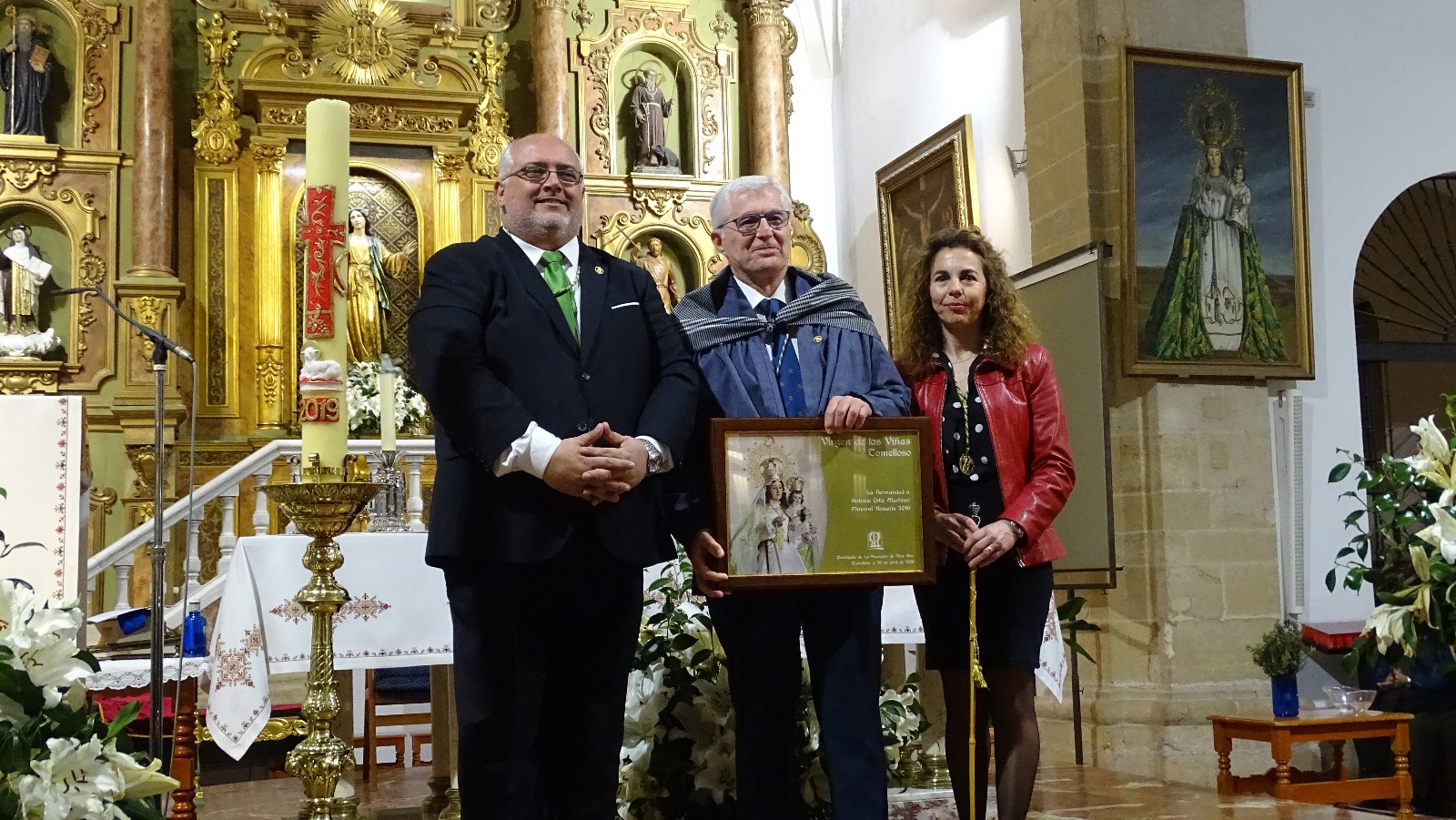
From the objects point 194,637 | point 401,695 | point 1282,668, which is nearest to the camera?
point 194,637

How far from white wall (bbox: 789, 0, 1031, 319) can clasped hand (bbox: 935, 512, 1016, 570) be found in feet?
16.1

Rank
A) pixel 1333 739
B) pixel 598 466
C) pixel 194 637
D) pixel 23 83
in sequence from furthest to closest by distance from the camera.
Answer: pixel 23 83 → pixel 1333 739 → pixel 194 637 → pixel 598 466

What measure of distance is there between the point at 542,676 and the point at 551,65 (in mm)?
8263

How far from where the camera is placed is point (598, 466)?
2500mm

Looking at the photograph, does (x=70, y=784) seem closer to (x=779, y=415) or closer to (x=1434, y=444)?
(x=779, y=415)

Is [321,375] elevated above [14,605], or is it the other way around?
[321,375]

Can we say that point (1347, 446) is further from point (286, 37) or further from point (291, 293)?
point (286, 37)

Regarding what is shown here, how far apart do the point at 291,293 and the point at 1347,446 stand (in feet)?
22.8

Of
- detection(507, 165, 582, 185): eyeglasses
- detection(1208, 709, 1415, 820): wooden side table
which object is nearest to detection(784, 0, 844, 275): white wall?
detection(1208, 709, 1415, 820): wooden side table

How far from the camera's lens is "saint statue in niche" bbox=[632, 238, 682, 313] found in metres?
10.3

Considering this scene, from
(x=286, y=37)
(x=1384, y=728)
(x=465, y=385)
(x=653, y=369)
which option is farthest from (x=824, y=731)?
(x=286, y=37)

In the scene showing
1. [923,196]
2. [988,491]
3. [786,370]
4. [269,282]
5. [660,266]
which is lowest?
[988,491]

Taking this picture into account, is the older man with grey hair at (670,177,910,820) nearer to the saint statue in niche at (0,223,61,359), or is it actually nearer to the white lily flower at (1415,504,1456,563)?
the white lily flower at (1415,504,1456,563)

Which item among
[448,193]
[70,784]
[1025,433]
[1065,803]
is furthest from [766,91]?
[70,784]
